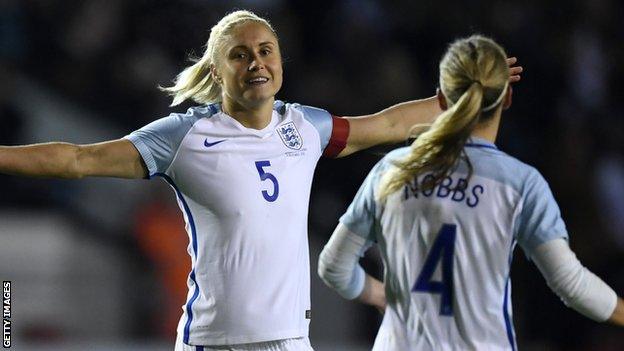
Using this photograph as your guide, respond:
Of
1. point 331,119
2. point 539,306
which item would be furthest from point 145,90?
point 331,119

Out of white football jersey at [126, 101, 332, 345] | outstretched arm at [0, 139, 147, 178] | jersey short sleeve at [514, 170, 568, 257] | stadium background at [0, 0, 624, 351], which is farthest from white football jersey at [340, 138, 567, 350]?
stadium background at [0, 0, 624, 351]

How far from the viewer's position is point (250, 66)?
13.5 ft

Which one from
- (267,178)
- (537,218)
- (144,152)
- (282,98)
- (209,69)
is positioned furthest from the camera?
(282,98)

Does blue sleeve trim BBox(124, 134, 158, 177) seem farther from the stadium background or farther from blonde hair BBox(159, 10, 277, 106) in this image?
the stadium background

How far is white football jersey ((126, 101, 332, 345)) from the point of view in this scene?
4.02 metres

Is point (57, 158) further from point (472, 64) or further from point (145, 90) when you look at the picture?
point (145, 90)

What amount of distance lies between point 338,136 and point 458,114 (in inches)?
48.4

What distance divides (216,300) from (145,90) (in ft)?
12.6

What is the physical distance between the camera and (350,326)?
7.03m

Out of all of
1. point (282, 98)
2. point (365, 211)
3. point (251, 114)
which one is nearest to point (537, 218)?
point (365, 211)

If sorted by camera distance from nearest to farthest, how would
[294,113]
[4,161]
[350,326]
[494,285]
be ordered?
[494,285] → [4,161] → [294,113] → [350,326]

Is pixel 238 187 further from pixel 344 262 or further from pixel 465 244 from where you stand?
pixel 465 244

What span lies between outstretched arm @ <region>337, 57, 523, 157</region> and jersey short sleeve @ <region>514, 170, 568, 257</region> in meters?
1.29

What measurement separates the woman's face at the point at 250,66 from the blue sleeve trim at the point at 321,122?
225mm
